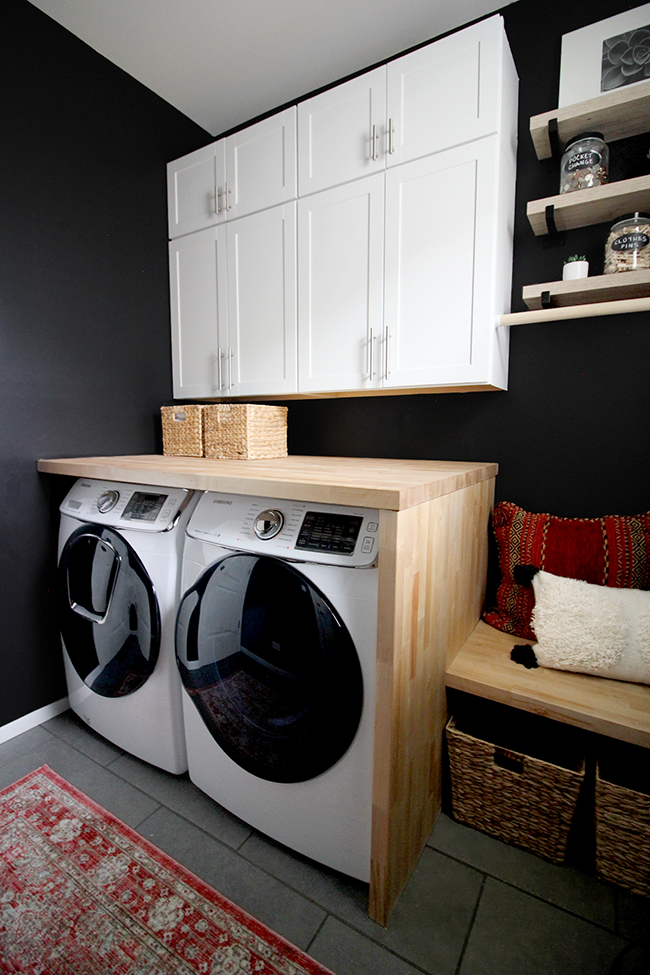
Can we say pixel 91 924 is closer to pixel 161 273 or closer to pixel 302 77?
pixel 161 273

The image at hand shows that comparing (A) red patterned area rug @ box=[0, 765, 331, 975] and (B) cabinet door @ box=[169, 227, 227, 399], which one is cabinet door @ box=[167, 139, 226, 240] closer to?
(B) cabinet door @ box=[169, 227, 227, 399]

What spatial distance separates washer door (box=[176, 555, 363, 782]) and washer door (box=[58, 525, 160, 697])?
179mm

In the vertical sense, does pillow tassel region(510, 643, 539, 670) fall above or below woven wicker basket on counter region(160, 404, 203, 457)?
below

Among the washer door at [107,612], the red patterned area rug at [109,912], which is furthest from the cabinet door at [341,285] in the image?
the red patterned area rug at [109,912]

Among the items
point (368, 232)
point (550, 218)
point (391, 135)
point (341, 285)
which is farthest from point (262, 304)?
point (550, 218)

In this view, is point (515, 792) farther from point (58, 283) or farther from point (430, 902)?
point (58, 283)

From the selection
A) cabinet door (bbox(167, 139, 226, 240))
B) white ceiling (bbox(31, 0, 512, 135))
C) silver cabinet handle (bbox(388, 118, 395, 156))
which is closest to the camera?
silver cabinet handle (bbox(388, 118, 395, 156))

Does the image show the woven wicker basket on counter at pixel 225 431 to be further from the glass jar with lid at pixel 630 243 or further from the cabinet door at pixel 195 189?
the glass jar with lid at pixel 630 243

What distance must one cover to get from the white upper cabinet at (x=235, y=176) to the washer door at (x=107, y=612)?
146cm

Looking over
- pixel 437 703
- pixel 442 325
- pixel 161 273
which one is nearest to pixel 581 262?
pixel 442 325

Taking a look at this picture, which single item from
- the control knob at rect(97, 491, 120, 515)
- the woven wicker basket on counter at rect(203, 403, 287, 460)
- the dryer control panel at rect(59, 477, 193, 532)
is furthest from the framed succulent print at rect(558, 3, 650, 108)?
the control knob at rect(97, 491, 120, 515)

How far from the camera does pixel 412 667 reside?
1111 millimetres

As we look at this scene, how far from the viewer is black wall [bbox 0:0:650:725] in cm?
159

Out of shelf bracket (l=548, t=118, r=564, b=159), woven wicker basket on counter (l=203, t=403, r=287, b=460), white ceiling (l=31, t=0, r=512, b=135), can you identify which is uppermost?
white ceiling (l=31, t=0, r=512, b=135)
